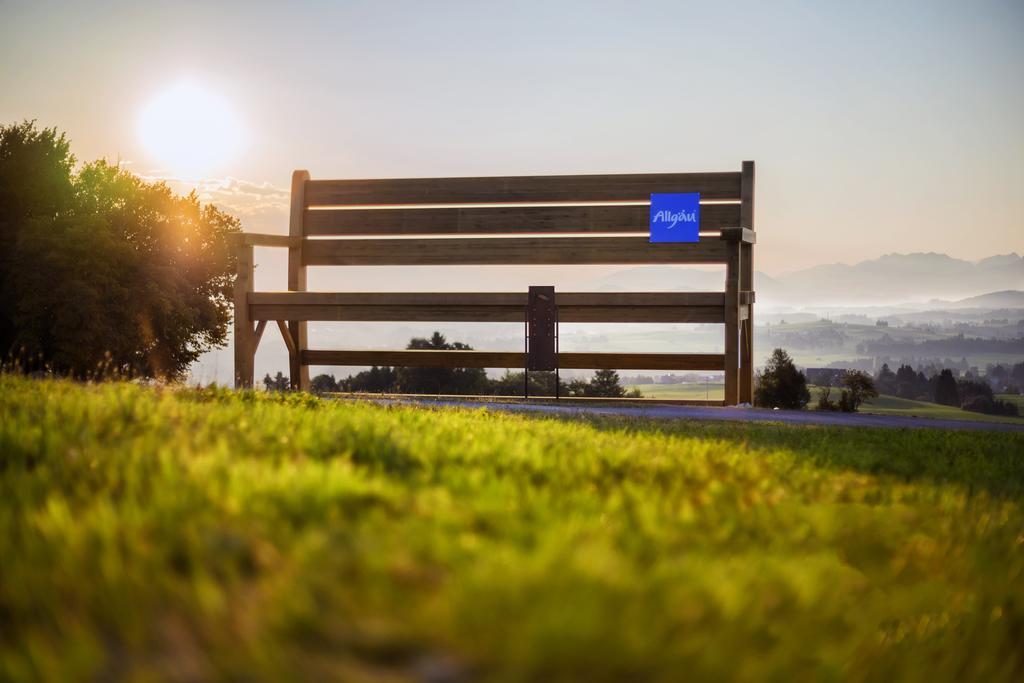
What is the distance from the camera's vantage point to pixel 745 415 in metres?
7.52

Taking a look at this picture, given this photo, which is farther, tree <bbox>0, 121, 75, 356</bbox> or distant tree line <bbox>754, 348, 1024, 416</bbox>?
tree <bbox>0, 121, 75, 356</bbox>

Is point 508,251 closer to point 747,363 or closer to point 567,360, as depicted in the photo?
point 567,360

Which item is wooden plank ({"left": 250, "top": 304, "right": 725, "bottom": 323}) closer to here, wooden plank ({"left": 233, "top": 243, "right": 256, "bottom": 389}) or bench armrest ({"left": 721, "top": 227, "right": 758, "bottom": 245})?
wooden plank ({"left": 233, "top": 243, "right": 256, "bottom": 389})

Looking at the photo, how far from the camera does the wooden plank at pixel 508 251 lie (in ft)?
31.5

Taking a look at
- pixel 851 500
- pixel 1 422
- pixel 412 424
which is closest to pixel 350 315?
pixel 412 424

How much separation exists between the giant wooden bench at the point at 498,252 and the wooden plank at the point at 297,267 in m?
0.01

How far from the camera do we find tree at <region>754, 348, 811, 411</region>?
44.4 ft

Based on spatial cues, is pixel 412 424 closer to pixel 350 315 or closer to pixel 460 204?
pixel 350 315

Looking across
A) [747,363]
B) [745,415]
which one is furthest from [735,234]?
[745,415]

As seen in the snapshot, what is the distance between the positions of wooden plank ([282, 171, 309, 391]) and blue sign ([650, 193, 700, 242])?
12.7 ft

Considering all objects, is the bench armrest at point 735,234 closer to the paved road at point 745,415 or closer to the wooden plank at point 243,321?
the paved road at point 745,415

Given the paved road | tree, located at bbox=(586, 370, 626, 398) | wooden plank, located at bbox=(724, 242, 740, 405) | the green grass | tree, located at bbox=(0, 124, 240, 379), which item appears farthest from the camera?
tree, located at bbox=(586, 370, 626, 398)

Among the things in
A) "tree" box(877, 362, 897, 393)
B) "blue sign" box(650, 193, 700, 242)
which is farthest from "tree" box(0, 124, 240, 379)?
"tree" box(877, 362, 897, 393)

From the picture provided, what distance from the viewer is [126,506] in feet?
6.74
